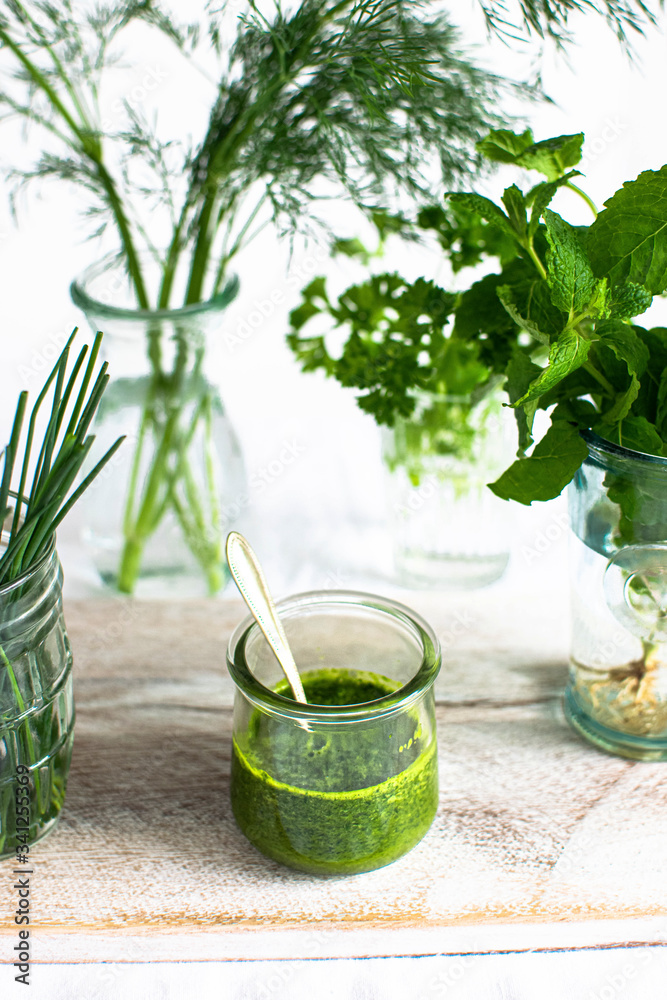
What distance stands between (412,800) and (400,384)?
358 mm

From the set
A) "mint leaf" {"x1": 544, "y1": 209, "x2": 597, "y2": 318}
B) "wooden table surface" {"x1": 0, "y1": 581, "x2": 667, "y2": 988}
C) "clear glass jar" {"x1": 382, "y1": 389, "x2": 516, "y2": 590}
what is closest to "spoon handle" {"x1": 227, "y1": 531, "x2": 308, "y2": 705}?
"wooden table surface" {"x1": 0, "y1": 581, "x2": 667, "y2": 988}

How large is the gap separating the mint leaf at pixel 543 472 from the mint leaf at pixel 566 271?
10cm

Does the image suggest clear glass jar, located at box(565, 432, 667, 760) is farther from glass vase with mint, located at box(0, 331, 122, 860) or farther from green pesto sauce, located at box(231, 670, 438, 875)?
glass vase with mint, located at box(0, 331, 122, 860)

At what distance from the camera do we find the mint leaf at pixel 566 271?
1.68ft

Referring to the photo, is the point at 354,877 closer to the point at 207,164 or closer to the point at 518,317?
the point at 518,317

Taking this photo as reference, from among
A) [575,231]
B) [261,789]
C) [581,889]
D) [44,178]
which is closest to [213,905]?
[261,789]

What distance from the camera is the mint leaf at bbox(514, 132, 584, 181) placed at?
0.55 m

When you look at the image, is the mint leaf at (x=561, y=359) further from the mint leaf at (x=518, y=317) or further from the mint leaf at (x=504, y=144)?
the mint leaf at (x=504, y=144)

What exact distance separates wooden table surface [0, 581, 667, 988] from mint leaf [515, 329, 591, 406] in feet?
1.06

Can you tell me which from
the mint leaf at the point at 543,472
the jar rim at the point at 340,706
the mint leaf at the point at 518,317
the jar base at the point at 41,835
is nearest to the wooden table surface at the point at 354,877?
the jar base at the point at 41,835

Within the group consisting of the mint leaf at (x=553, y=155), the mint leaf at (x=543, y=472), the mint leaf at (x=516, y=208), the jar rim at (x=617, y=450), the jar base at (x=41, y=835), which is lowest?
→ the jar base at (x=41, y=835)

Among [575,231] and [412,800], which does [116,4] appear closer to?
[575,231]

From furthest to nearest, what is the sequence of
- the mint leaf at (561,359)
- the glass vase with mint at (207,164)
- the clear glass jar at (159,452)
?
the clear glass jar at (159,452) → the glass vase with mint at (207,164) → the mint leaf at (561,359)

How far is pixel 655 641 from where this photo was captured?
2.17 ft
